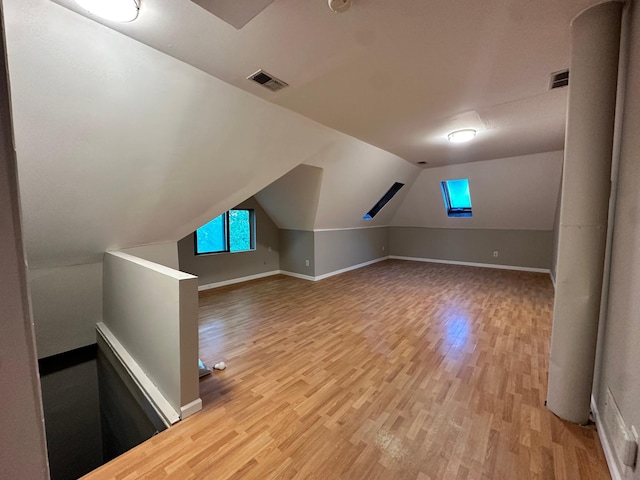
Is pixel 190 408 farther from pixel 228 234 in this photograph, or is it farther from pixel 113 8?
pixel 228 234

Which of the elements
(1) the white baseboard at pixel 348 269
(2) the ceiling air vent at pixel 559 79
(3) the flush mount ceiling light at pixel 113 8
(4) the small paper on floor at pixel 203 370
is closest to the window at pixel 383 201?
(1) the white baseboard at pixel 348 269

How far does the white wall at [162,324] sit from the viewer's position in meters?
1.83

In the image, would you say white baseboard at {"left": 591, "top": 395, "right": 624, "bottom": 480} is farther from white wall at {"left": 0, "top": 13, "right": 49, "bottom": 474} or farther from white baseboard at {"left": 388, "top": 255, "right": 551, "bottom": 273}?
white baseboard at {"left": 388, "top": 255, "right": 551, "bottom": 273}

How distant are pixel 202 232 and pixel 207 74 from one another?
3.26 metres

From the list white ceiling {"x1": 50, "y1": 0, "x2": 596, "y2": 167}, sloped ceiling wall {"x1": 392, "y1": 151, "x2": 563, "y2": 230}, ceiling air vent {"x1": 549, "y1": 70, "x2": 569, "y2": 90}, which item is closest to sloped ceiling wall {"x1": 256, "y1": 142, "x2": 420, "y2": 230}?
sloped ceiling wall {"x1": 392, "y1": 151, "x2": 563, "y2": 230}

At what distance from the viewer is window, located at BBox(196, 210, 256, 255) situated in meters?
4.93

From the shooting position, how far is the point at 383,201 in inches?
264

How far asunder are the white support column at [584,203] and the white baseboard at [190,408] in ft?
8.01

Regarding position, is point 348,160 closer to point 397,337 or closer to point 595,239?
point 397,337

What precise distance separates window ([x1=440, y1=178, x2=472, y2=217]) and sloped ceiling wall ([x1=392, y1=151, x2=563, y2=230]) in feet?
0.44

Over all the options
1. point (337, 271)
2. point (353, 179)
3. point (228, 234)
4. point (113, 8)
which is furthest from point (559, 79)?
point (228, 234)

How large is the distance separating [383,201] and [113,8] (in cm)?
589

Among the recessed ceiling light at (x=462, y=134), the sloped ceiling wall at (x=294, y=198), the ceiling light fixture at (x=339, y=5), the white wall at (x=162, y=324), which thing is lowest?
the white wall at (x=162, y=324)

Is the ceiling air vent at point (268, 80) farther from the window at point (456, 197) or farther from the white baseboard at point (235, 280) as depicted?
the window at point (456, 197)
